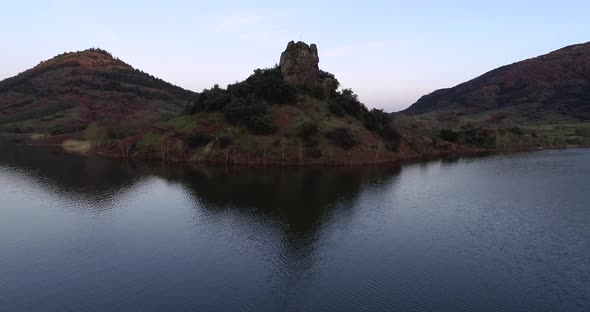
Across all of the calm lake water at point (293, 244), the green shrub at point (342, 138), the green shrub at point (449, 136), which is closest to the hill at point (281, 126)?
the green shrub at point (342, 138)

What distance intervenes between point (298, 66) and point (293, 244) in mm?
92841

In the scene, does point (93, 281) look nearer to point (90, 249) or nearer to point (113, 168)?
point (90, 249)

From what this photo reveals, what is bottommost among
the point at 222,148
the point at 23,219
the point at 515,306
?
the point at 515,306

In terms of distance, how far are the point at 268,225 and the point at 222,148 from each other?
6147cm

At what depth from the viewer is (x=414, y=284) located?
122 feet

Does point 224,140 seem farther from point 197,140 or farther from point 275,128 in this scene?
point 275,128

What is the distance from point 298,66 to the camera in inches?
5246

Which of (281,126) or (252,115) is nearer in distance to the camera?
(252,115)

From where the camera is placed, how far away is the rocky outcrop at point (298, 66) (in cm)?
13312

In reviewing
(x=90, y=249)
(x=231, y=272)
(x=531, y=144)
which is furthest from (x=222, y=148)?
(x=531, y=144)

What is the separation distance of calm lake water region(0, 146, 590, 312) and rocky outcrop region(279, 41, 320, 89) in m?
51.6

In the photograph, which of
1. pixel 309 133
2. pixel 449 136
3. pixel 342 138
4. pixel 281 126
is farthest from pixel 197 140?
pixel 449 136

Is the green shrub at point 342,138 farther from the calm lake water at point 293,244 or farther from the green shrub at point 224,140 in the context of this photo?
the green shrub at point 224,140

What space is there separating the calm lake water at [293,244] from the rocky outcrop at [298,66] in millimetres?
51589
